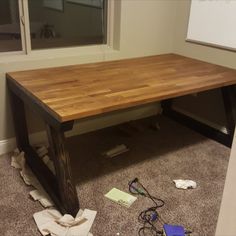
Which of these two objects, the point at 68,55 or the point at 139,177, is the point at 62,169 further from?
the point at 68,55

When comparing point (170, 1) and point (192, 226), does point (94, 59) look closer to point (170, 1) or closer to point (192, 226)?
point (170, 1)

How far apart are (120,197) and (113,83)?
754 mm

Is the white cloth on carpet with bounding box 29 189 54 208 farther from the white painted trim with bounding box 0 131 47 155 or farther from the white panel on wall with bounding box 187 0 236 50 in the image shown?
the white panel on wall with bounding box 187 0 236 50

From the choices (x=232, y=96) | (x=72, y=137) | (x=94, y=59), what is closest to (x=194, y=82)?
(x=232, y=96)

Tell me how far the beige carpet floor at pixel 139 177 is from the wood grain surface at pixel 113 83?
2.00 feet

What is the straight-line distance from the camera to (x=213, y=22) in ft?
8.43

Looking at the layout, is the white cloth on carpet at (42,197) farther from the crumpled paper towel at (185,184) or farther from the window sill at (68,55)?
the window sill at (68,55)

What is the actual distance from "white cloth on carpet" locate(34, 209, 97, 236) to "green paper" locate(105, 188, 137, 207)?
0.18 meters

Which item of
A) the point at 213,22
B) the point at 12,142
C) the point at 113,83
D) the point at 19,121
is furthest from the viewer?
the point at 213,22

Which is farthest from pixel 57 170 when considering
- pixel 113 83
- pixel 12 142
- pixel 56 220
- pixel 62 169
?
pixel 12 142

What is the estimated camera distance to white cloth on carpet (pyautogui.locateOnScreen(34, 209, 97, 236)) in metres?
1.62

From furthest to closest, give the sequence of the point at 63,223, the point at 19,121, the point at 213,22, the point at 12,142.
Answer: the point at 213,22 < the point at 12,142 < the point at 19,121 < the point at 63,223

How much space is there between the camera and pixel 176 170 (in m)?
2.26

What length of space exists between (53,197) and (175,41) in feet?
6.40
